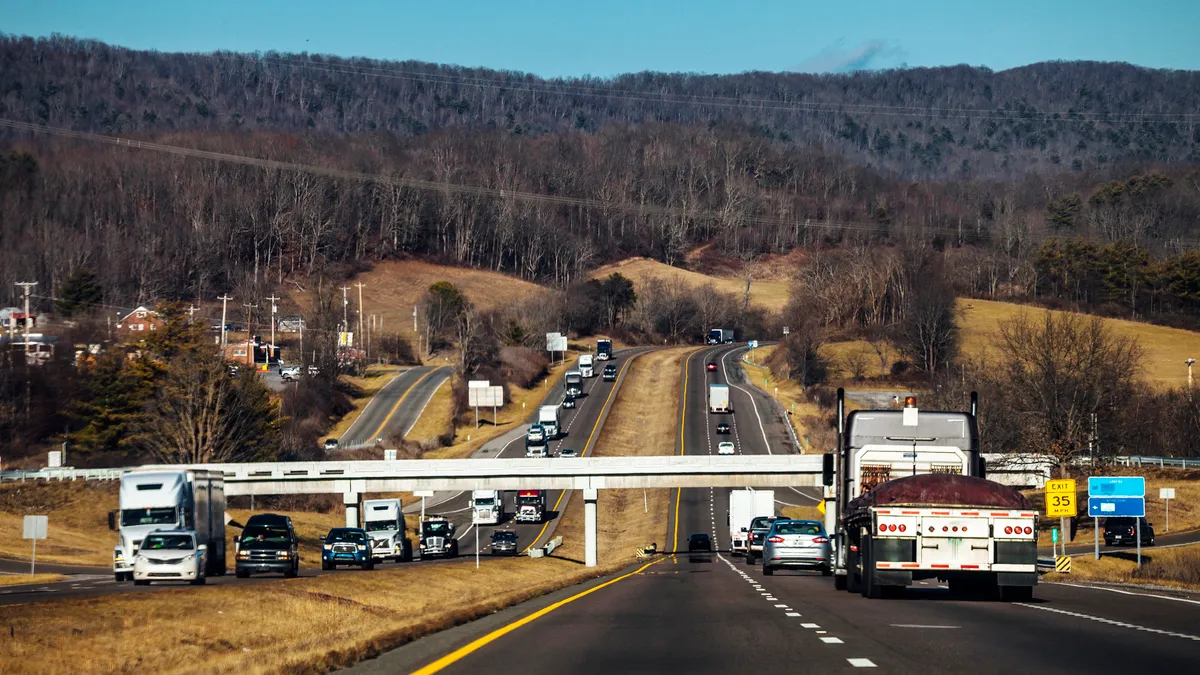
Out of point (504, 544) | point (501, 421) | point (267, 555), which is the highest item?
point (501, 421)

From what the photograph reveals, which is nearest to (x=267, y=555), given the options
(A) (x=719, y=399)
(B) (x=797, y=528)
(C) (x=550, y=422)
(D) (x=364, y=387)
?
(B) (x=797, y=528)

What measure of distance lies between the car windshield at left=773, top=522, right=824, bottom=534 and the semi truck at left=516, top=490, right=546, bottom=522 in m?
50.4

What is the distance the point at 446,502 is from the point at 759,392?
49.3 meters

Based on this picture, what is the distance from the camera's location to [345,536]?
48.9 metres

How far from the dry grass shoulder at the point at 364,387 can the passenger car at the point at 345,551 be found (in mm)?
68809

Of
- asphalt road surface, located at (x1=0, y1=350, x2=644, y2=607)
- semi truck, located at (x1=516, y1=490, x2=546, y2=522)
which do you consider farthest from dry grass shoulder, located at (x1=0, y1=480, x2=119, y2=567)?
semi truck, located at (x1=516, y1=490, x2=546, y2=522)

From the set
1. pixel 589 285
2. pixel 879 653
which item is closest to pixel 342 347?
pixel 589 285

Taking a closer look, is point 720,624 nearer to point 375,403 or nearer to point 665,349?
point 375,403

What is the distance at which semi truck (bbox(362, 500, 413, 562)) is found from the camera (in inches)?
2408

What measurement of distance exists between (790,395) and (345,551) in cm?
9326

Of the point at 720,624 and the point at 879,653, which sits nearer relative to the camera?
the point at 879,653

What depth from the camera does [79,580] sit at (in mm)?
39219

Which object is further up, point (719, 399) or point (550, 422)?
point (719, 399)

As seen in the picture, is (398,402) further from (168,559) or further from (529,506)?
(168,559)
